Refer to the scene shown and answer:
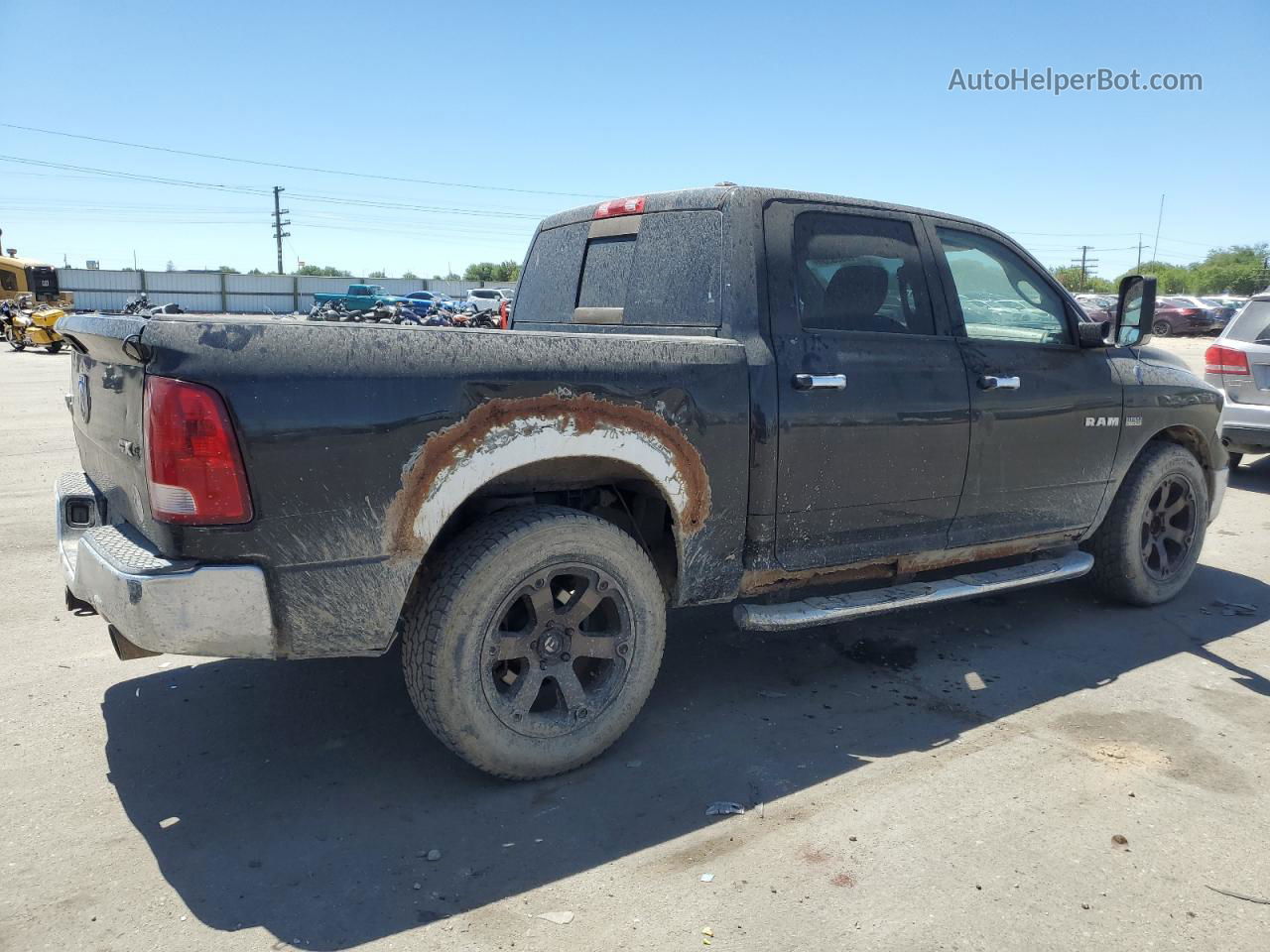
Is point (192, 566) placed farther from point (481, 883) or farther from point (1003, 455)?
point (1003, 455)

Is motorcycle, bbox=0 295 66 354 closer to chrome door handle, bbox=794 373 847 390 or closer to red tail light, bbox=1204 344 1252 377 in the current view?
red tail light, bbox=1204 344 1252 377

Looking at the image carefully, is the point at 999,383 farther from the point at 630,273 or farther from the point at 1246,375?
the point at 1246,375

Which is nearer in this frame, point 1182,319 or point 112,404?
point 112,404

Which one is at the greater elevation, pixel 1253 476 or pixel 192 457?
pixel 192 457

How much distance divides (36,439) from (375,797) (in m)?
8.43

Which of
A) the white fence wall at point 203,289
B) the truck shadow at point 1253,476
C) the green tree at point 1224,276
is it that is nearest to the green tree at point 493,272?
the white fence wall at point 203,289

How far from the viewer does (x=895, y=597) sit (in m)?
3.94

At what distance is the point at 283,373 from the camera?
258cm

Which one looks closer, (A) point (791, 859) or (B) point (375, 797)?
(A) point (791, 859)

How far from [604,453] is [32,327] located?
1007 inches

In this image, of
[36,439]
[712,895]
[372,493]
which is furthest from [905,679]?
[36,439]

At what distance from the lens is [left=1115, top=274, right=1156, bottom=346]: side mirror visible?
4.53 meters

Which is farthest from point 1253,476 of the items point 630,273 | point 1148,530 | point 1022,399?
point 630,273

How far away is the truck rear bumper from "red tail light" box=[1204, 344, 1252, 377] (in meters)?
8.39
